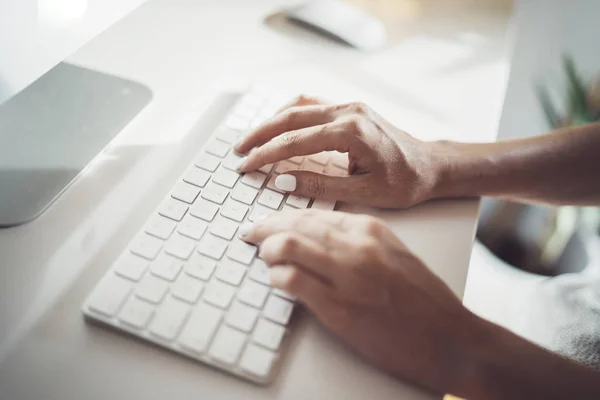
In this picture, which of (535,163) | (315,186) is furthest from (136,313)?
(535,163)

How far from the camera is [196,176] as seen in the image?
51 centimetres

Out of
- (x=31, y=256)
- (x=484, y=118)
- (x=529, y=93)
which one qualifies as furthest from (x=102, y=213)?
(x=529, y=93)

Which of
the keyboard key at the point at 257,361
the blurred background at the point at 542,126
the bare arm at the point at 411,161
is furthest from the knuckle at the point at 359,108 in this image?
the blurred background at the point at 542,126

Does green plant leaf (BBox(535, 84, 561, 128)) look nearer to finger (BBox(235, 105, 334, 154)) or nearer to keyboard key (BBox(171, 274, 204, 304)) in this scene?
finger (BBox(235, 105, 334, 154))

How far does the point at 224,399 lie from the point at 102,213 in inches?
9.5

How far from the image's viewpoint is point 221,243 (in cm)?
45

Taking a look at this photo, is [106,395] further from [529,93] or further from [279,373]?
[529,93]

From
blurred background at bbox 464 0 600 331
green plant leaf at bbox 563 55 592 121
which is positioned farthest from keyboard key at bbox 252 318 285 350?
green plant leaf at bbox 563 55 592 121

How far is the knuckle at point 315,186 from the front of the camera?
51 cm

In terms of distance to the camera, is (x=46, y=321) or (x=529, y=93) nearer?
(x=46, y=321)

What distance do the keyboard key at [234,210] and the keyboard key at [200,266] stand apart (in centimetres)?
6

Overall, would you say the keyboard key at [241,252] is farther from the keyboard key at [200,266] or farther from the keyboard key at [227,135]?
the keyboard key at [227,135]

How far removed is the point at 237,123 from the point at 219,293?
0.81 ft

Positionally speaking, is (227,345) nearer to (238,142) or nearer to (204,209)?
(204,209)
